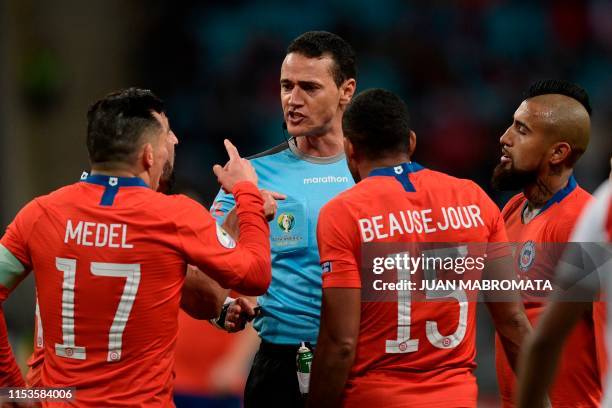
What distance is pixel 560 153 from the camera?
4.63 metres

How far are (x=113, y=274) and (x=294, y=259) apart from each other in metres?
1.28

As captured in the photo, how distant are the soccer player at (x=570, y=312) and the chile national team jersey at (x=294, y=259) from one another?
78.6 inches

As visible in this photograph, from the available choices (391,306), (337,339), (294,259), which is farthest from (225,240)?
(294,259)

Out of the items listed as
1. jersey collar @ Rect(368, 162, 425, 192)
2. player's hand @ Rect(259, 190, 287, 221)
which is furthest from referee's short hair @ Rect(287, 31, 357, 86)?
jersey collar @ Rect(368, 162, 425, 192)

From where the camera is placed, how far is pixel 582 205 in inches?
176

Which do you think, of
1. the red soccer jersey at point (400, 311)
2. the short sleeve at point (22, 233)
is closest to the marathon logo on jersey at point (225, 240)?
the red soccer jersey at point (400, 311)

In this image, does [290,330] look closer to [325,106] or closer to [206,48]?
[325,106]

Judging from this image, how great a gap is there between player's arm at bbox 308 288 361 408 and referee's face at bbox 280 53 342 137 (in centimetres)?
133

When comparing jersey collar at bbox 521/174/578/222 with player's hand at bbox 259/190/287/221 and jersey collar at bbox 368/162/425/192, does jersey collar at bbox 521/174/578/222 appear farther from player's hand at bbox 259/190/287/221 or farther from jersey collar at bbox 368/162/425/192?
player's hand at bbox 259/190/287/221

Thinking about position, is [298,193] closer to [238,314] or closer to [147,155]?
[238,314]

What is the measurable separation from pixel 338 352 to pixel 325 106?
1.60m

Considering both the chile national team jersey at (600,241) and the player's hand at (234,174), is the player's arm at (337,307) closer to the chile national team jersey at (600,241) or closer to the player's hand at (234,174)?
the player's hand at (234,174)

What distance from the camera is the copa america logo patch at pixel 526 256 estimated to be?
4520 millimetres

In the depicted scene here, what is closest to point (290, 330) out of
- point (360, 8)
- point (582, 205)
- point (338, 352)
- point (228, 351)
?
point (338, 352)
